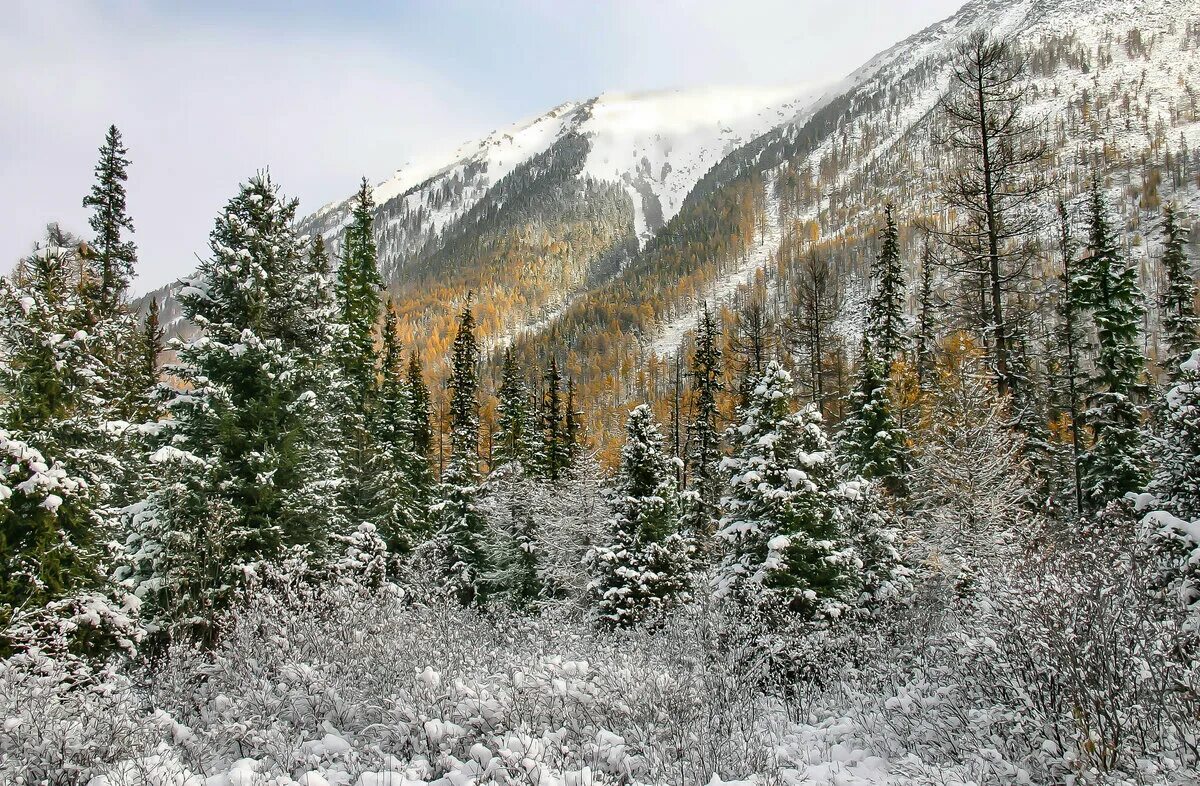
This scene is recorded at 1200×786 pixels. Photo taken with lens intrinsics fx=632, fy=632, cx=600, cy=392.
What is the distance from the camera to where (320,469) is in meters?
14.2

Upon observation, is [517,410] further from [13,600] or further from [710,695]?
[710,695]

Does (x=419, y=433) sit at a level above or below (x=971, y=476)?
above

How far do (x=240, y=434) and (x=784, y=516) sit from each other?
11.4 metres

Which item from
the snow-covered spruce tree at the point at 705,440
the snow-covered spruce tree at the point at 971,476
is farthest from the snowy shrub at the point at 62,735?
the snow-covered spruce tree at the point at 705,440

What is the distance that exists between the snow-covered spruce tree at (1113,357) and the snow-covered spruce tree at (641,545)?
1822 centimetres

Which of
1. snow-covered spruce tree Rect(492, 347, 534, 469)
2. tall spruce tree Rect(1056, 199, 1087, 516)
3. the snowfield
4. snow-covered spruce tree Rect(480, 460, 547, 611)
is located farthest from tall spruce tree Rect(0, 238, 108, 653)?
tall spruce tree Rect(1056, 199, 1087, 516)

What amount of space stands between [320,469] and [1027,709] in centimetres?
1333

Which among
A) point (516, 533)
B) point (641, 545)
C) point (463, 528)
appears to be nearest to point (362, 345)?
point (463, 528)

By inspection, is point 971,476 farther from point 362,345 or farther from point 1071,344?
point 362,345

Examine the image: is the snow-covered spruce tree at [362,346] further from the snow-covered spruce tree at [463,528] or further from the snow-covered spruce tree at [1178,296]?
the snow-covered spruce tree at [1178,296]

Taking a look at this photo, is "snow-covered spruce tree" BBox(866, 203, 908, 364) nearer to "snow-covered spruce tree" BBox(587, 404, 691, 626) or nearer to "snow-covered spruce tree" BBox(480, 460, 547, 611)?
"snow-covered spruce tree" BBox(587, 404, 691, 626)

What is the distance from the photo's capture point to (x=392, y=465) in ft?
92.5

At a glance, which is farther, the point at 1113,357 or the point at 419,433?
the point at 419,433

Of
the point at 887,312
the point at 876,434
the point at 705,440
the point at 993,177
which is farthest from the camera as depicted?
the point at 705,440
